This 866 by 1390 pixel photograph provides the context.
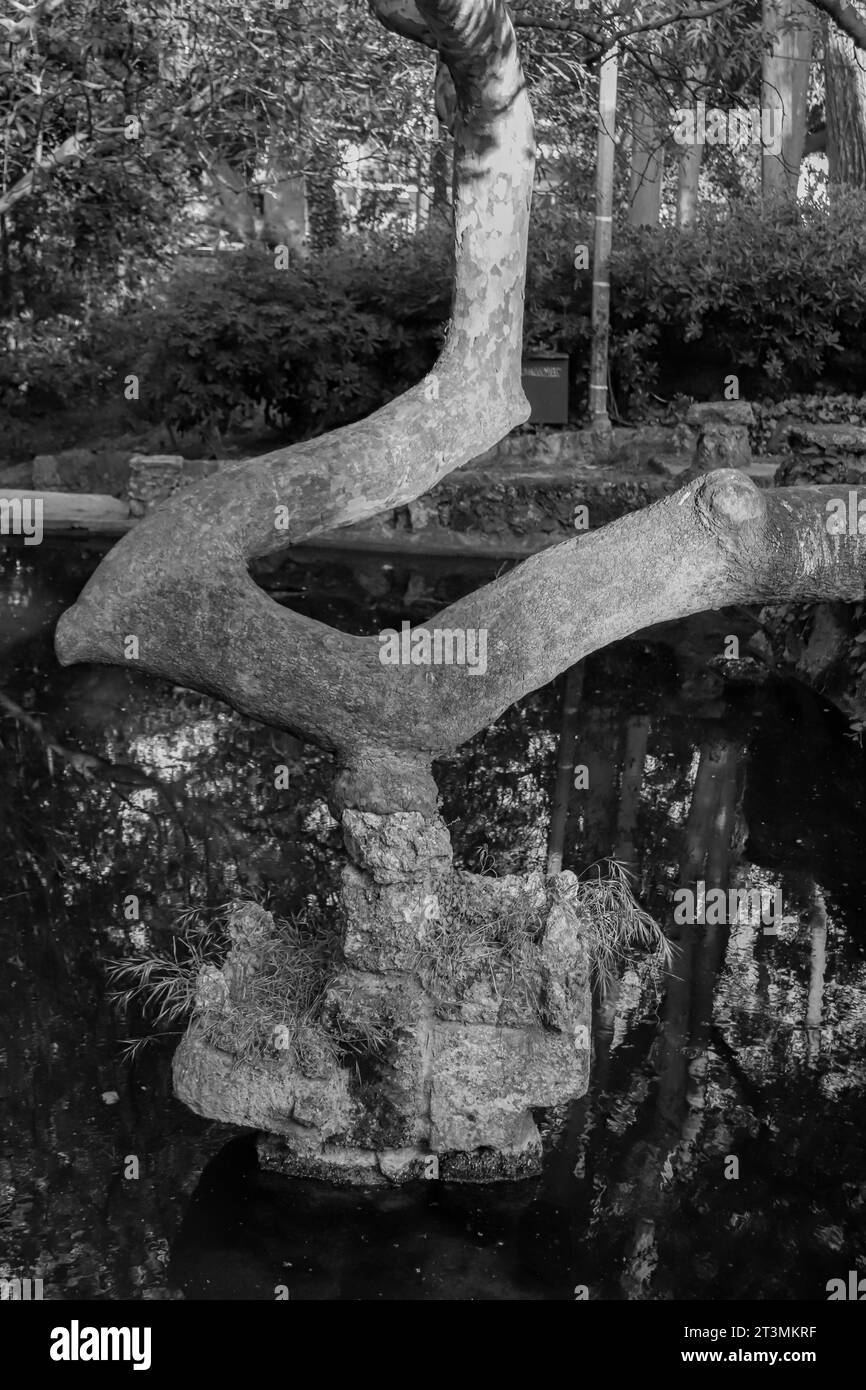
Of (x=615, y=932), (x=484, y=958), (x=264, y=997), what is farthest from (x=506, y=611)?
(x=615, y=932)

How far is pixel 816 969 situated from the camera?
5895mm

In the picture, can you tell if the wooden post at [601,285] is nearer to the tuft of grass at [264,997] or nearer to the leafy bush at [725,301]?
the leafy bush at [725,301]

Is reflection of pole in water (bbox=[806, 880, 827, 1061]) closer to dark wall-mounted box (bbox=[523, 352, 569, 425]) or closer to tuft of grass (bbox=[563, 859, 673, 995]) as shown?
tuft of grass (bbox=[563, 859, 673, 995])

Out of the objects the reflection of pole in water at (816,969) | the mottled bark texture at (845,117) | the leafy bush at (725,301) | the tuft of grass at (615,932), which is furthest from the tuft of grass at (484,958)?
the mottled bark texture at (845,117)

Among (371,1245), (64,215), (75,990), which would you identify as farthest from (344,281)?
(371,1245)

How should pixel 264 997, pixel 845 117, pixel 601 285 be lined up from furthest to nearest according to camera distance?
pixel 845 117 < pixel 601 285 < pixel 264 997

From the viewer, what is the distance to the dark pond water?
13.9 feet

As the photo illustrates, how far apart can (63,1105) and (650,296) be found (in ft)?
38.4

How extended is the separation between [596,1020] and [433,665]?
6.29 ft

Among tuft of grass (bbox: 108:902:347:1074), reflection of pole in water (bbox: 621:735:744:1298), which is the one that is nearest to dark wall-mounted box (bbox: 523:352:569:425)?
reflection of pole in water (bbox: 621:735:744:1298)

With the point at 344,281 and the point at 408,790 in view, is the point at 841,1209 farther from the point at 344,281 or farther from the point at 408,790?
the point at 344,281

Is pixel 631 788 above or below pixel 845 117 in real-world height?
below

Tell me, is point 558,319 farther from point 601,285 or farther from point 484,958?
point 484,958

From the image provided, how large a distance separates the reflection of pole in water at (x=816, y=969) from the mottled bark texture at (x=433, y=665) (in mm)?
1179
